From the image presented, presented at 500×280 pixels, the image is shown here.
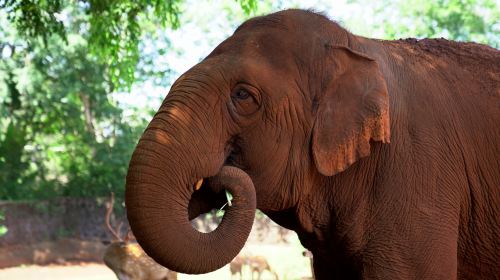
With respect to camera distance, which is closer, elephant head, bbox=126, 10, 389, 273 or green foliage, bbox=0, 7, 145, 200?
elephant head, bbox=126, 10, 389, 273

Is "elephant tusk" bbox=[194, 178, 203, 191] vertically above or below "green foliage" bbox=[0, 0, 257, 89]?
below

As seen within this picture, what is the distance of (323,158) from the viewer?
4.10 metres

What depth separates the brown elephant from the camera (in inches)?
148

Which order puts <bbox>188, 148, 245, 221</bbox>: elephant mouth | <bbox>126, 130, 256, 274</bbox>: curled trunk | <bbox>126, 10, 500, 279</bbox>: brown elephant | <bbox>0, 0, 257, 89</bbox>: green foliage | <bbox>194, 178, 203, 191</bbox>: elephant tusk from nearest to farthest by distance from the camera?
<bbox>126, 130, 256, 274</bbox>: curled trunk → <bbox>126, 10, 500, 279</bbox>: brown elephant → <bbox>194, 178, 203, 191</bbox>: elephant tusk → <bbox>188, 148, 245, 221</bbox>: elephant mouth → <bbox>0, 0, 257, 89</bbox>: green foliage

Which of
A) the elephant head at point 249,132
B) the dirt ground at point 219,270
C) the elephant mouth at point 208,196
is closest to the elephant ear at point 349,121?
the elephant head at point 249,132

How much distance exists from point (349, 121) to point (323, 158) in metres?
0.23

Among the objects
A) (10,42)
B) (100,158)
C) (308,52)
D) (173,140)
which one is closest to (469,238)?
(308,52)

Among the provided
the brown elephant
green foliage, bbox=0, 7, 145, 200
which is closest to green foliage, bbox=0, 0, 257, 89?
the brown elephant

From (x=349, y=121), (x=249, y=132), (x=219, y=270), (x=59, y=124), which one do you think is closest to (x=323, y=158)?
(x=349, y=121)

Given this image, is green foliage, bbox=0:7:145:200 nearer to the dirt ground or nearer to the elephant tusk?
the dirt ground

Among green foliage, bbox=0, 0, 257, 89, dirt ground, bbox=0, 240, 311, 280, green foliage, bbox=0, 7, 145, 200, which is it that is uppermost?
green foliage, bbox=0, 0, 257, 89

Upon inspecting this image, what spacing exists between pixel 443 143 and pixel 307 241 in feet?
3.11

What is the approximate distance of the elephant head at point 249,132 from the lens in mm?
3699

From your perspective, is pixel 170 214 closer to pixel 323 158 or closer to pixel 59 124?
pixel 323 158
